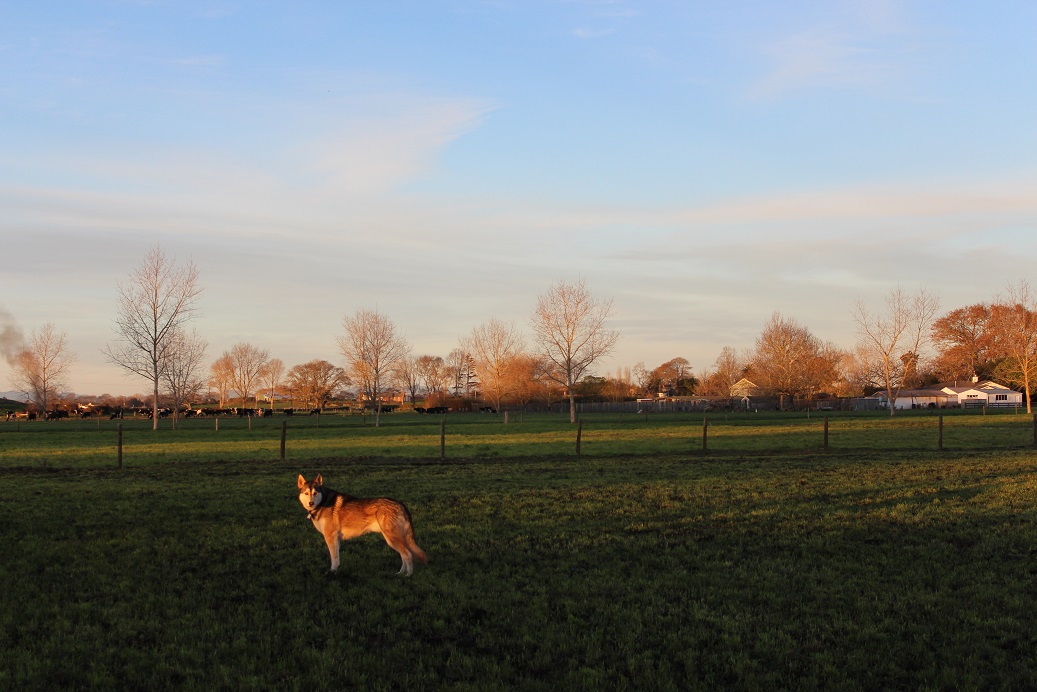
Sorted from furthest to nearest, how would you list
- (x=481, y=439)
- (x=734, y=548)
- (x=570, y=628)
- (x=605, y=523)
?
(x=481, y=439), (x=605, y=523), (x=734, y=548), (x=570, y=628)

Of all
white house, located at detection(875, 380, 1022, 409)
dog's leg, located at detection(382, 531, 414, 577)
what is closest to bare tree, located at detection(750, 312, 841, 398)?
white house, located at detection(875, 380, 1022, 409)

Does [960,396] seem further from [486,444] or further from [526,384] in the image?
[486,444]

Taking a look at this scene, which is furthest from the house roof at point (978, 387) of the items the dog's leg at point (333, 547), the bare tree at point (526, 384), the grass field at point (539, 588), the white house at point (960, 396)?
the dog's leg at point (333, 547)

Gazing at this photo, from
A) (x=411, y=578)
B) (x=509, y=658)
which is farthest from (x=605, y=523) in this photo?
(x=509, y=658)

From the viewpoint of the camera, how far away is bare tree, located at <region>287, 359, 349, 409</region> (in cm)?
15000

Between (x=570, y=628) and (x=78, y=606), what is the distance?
5776 mm

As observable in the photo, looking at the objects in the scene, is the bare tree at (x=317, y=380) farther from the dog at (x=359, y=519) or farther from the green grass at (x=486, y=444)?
the dog at (x=359, y=519)


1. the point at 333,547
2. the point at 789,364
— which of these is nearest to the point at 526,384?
the point at 789,364

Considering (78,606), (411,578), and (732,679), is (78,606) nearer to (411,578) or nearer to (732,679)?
(411,578)

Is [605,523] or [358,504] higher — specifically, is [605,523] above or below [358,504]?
below

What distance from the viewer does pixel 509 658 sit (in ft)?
23.1

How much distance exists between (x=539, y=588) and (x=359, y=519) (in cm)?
261

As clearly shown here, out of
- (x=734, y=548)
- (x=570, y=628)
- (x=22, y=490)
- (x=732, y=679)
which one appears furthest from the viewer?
(x=22, y=490)

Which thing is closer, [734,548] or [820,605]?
[820,605]
